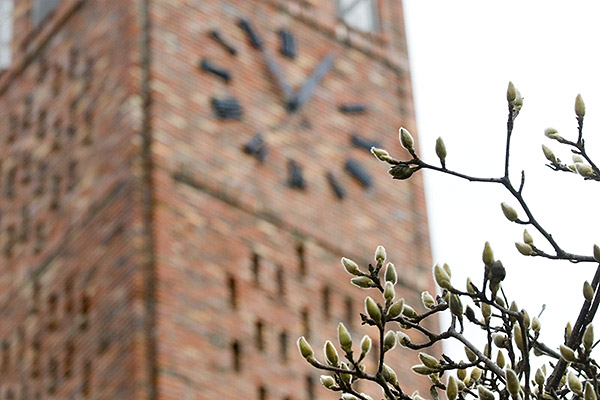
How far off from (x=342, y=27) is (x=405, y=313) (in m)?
12.8

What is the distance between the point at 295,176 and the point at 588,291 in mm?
11093

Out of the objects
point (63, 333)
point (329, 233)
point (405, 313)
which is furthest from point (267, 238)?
point (405, 313)

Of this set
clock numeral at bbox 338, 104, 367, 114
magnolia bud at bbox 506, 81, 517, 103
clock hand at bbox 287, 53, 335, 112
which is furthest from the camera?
clock numeral at bbox 338, 104, 367, 114

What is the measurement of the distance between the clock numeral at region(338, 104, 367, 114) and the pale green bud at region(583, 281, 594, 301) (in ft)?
39.4

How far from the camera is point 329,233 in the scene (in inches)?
626

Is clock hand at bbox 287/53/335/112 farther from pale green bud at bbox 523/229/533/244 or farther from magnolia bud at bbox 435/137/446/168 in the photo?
magnolia bud at bbox 435/137/446/168

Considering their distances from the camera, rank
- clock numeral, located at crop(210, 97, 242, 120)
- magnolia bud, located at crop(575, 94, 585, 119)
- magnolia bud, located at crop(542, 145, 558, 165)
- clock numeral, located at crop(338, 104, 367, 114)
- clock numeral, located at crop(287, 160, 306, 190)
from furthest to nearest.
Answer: clock numeral, located at crop(338, 104, 367, 114)
clock numeral, located at crop(287, 160, 306, 190)
clock numeral, located at crop(210, 97, 242, 120)
magnolia bud, located at crop(542, 145, 558, 165)
magnolia bud, located at crop(575, 94, 585, 119)

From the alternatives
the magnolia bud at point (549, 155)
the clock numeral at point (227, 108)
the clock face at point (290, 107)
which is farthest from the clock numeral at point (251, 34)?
the magnolia bud at point (549, 155)

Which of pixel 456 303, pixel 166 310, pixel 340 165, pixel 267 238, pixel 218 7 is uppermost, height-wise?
pixel 218 7

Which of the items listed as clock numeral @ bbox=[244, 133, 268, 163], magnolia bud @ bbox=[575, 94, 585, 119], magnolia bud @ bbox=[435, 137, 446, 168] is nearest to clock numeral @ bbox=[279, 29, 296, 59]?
clock numeral @ bbox=[244, 133, 268, 163]

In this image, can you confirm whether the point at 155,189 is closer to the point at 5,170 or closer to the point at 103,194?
the point at 103,194

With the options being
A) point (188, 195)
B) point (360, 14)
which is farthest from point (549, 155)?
point (360, 14)

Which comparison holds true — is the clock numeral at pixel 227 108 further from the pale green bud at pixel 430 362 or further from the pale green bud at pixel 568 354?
the pale green bud at pixel 568 354

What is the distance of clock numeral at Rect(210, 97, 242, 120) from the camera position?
1571 cm
